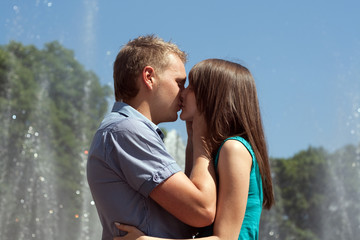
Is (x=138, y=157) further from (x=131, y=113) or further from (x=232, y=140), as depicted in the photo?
(x=232, y=140)

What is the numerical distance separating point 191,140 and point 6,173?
1691 cm

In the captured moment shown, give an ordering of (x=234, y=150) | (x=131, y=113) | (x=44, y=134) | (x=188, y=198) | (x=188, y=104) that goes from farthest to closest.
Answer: (x=44, y=134), (x=188, y=104), (x=131, y=113), (x=234, y=150), (x=188, y=198)

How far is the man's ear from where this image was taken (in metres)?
2.63

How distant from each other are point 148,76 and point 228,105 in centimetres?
42

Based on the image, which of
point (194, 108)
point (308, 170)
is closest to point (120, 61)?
point (194, 108)

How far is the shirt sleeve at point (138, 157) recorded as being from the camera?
2318 mm

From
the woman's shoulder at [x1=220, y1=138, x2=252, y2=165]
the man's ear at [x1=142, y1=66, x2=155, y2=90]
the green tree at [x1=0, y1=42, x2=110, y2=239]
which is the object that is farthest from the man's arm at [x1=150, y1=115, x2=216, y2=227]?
the green tree at [x1=0, y1=42, x2=110, y2=239]

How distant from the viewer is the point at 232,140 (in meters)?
2.47

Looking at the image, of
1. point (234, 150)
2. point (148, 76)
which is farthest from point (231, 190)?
point (148, 76)

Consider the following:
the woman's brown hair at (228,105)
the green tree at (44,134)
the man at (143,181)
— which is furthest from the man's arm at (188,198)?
the green tree at (44,134)

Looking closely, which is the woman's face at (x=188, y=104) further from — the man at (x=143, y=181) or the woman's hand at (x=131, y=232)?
the woman's hand at (x=131, y=232)

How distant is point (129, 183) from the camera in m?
2.36

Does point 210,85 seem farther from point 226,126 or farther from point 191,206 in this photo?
point 191,206

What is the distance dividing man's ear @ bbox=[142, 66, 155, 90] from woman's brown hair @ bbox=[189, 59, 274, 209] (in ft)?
0.64
